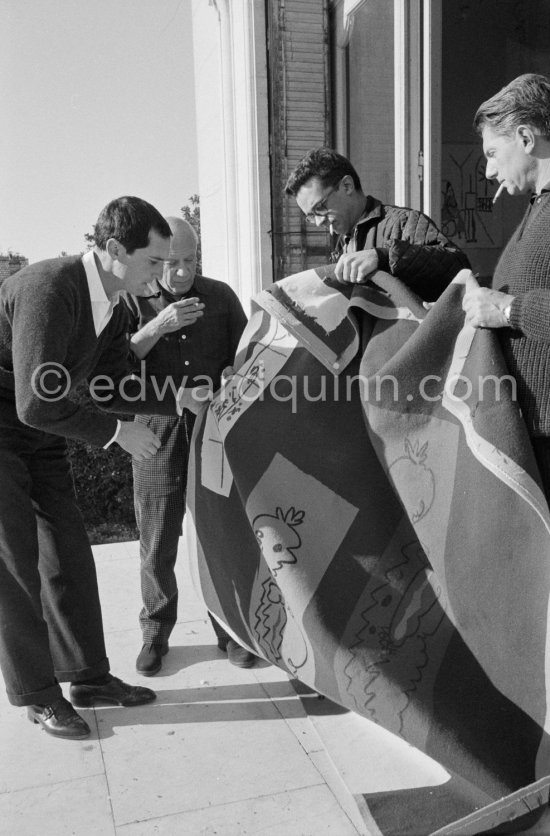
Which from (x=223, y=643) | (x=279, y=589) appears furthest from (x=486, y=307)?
(x=223, y=643)

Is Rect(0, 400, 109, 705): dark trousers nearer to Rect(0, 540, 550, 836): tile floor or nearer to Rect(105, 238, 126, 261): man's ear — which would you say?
Rect(0, 540, 550, 836): tile floor

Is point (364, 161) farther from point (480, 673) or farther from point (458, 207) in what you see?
point (480, 673)

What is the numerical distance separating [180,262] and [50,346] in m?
0.85

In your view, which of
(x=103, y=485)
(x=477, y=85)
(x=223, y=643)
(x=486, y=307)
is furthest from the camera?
(x=103, y=485)

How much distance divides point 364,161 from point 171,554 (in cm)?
293

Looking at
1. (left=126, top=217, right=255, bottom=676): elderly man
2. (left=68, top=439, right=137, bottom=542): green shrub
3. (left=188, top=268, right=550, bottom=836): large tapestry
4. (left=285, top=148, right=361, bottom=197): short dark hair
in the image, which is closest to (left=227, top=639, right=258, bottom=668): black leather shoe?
(left=126, top=217, right=255, bottom=676): elderly man

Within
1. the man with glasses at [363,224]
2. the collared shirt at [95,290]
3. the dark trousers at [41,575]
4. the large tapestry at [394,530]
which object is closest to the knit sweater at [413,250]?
the man with glasses at [363,224]

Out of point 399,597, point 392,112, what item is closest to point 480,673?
point 399,597

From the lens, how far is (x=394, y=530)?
218 centimetres

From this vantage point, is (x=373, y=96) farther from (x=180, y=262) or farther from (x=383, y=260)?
(x=383, y=260)

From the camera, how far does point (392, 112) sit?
15.2 feet

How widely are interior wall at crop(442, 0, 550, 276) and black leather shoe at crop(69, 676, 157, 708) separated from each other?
4.71m

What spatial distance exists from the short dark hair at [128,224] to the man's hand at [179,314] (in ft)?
1.14

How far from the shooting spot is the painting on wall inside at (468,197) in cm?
650
